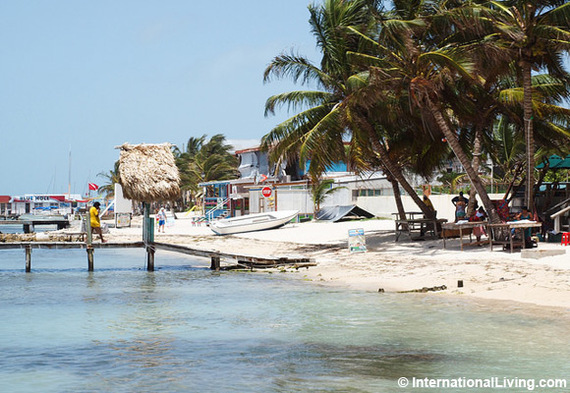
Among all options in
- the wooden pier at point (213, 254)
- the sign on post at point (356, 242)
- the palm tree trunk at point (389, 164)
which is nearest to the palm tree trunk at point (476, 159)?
the palm tree trunk at point (389, 164)

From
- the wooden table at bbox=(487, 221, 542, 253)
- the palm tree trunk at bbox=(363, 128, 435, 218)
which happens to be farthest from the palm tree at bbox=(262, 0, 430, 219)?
the wooden table at bbox=(487, 221, 542, 253)

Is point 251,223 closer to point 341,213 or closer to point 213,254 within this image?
point 341,213

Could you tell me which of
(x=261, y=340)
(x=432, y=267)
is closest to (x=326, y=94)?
(x=432, y=267)

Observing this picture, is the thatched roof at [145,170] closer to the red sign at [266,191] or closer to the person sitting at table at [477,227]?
the person sitting at table at [477,227]

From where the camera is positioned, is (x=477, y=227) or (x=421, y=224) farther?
(x=421, y=224)

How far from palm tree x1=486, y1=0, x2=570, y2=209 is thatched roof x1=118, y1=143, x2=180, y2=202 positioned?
1292 centimetres

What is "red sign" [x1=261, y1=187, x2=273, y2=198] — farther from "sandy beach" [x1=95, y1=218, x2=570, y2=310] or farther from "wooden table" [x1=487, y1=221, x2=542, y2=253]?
"wooden table" [x1=487, y1=221, x2=542, y2=253]

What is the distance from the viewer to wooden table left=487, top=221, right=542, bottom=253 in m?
18.0

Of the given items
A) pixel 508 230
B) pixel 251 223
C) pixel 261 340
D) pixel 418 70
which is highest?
pixel 418 70

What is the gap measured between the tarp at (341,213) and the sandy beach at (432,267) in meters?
7.34

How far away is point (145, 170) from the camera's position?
25.5 meters

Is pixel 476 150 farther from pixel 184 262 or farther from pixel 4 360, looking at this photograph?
pixel 4 360

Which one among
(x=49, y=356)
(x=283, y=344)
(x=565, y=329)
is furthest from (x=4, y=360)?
(x=565, y=329)

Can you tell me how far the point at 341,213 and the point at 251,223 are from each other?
5091 millimetres
